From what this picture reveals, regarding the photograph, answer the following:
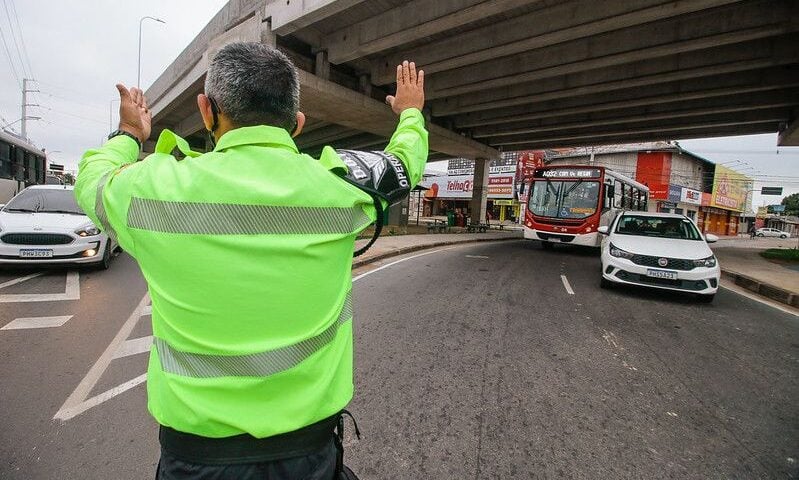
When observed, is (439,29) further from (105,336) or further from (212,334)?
(212,334)

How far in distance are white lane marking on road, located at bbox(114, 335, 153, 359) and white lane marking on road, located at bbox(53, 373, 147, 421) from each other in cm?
54

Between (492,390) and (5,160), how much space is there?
1801cm

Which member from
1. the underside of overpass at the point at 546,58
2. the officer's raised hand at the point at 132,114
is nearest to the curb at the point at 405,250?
the underside of overpass at the point at 546,58

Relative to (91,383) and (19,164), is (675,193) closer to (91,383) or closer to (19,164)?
(91,383)

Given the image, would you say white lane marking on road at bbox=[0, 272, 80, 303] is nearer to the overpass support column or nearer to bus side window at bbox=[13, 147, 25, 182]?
bus side window at bbox=[13, 147, 25, 182]

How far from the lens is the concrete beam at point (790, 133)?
14922 mm

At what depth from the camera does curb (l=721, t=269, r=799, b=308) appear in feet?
25.5

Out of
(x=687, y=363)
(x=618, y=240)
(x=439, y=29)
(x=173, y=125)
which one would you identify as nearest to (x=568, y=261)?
(x=618, y=240)

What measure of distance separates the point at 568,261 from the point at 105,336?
1155 centimetres

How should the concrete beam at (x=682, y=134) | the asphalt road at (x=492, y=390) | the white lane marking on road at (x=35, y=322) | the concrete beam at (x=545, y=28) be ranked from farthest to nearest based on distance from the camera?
1. the concrete beam at (x=682, y=134)
2. the concrete beam at (x=545, y=28)
3. the white lane marking on road at (x=35, y=322)
4. the asphalt road at (x=492, y=390)

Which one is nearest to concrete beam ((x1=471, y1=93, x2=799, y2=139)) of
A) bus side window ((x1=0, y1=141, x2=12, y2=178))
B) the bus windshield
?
the bus windshield

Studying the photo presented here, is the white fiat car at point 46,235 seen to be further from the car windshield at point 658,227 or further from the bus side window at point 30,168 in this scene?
the bus side window at point 30,168

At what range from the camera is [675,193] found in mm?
38969

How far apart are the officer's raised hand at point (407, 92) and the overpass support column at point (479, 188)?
25483 mm
